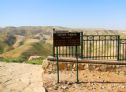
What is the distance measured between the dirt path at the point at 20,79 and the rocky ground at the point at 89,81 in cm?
50

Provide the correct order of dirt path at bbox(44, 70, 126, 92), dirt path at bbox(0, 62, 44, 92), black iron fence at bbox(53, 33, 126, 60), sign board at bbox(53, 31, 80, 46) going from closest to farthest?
dirt path at bbox(0, 62, 44, 92) → dirt path at bbox(44, 70, 126, 92) → sign board at bbox(53, 31, 80, 46) → black iron fence at bbox(53, 33, 126, 60)

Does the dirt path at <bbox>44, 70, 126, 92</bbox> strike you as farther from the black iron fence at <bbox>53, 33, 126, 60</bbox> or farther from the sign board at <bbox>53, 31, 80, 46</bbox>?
the sign board at <bbox>53, 31, 80, 46</bbox>

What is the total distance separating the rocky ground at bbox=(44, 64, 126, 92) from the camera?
34.3 ft

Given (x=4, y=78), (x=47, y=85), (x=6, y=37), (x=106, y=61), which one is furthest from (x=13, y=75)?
(x=6, y=37)

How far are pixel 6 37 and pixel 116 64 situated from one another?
14564 cm

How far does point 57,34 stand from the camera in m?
11.2

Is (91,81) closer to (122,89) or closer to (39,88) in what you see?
(122,89)

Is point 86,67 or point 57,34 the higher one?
point 57,34

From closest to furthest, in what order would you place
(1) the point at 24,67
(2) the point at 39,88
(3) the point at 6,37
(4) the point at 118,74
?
(2) the point at 39,88, (4) the point at 118,74, (1) the point at 24,67, (3) the point at 6,37

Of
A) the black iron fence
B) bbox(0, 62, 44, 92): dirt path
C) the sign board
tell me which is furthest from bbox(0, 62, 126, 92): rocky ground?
the sign board

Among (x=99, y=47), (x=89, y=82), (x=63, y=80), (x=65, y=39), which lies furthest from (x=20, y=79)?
(x=99, y=47)

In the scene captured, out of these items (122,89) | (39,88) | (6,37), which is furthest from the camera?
(6,37)

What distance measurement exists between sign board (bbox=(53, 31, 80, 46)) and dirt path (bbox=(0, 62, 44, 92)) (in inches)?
59.1

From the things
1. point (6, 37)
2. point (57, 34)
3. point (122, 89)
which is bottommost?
point (6, 37)
